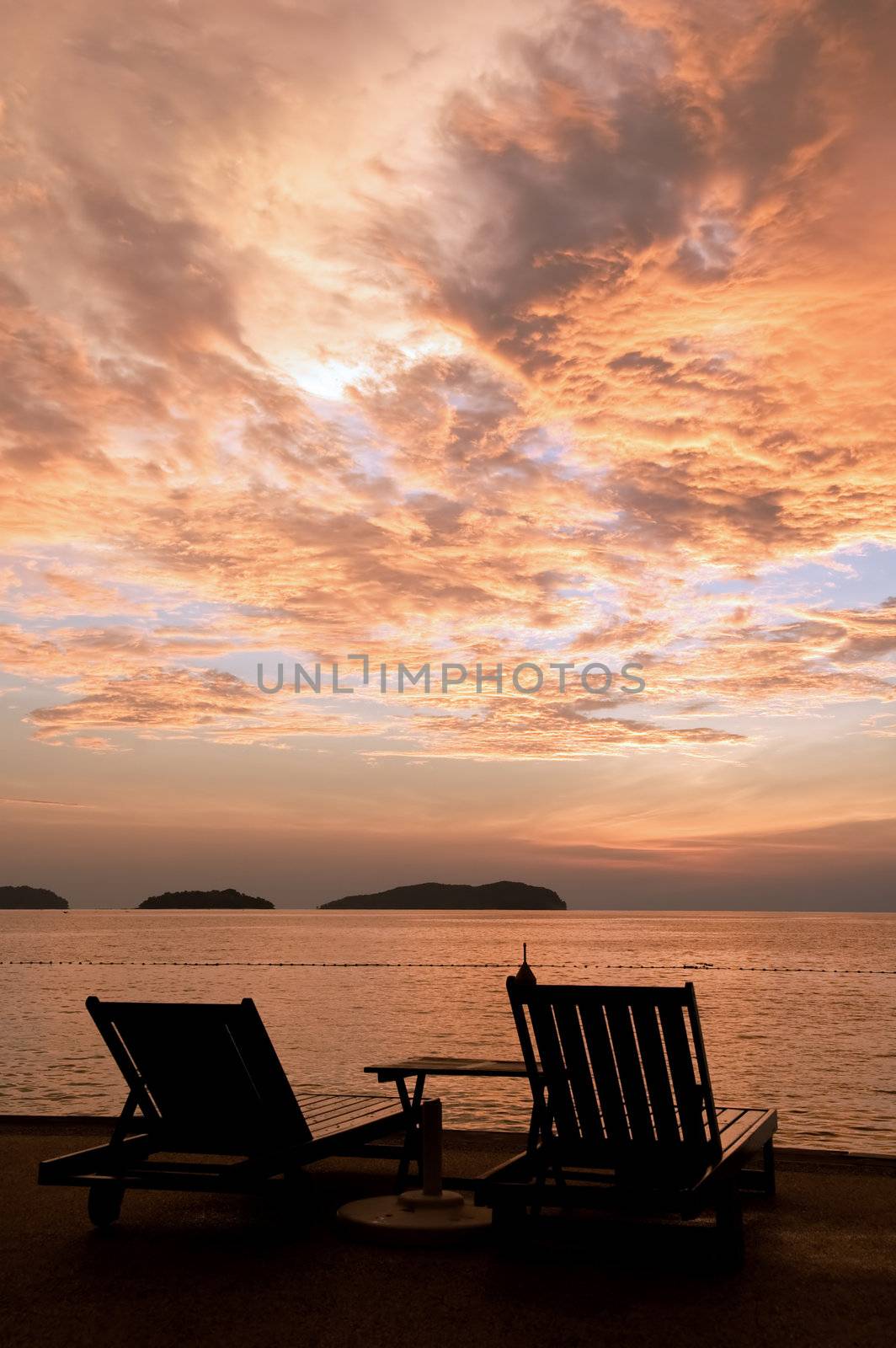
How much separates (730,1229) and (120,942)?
12786 cm

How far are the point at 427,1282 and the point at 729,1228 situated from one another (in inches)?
54.4

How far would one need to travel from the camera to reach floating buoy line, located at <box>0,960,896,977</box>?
7562 centimetres

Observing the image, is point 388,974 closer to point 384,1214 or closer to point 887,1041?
point 887,1041

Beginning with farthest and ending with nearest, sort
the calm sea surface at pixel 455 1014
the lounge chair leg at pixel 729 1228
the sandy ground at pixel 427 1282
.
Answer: the calm sea surface at pixel 455 1014, the lounge chair leg at pixel 729 1228, the sandy ground at pixel 427 1282

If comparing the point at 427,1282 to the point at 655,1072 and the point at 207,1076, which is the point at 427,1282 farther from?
the point at 207,1076

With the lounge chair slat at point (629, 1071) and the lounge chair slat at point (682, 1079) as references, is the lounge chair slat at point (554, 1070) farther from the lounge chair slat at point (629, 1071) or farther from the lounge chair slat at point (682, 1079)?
the lounge chair slat at point (682, 1079)

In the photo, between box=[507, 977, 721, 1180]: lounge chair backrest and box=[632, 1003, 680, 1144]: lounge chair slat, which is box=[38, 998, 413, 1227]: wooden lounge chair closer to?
box=[507, 977, 721, 1180]: lounge chair backrest

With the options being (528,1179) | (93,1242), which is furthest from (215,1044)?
(528,1179)

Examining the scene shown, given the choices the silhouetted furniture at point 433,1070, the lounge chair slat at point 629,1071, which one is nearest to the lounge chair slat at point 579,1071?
the lounge chair slat at point 629,1071

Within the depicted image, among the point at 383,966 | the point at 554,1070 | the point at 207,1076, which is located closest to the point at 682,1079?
the point at 554,1070

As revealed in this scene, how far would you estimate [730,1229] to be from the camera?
5418 millimetres

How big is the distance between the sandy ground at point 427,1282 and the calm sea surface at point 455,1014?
8.10 metres

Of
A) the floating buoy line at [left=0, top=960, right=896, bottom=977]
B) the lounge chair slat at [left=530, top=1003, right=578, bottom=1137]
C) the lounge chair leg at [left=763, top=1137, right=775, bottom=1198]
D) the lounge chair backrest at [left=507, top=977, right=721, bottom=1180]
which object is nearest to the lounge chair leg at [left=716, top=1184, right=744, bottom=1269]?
the lounge chair backrest at [left=507, top=977, right=721, bottom=1180]

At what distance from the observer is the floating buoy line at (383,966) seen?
7562cm
